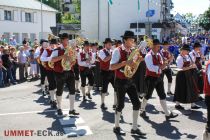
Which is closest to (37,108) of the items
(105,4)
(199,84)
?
(199,84)

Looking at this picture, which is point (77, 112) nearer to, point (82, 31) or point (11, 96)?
point (11, 96)

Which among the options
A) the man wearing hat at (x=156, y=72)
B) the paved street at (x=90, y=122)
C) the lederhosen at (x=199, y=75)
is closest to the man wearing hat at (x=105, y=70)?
the paved street at (x=90, y=122)

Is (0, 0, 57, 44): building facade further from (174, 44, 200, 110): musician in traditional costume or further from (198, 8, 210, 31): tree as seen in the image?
(174, 44, 200, 110): musician in traditional costume

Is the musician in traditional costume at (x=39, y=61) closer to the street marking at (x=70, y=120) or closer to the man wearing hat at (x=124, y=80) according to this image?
the street marking at (x=70, y=120)

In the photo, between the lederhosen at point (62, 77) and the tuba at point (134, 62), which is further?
the lederhosen at point (62, 77)

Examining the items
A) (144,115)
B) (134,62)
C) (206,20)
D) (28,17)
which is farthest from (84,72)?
(206,20)

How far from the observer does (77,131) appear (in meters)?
8.35

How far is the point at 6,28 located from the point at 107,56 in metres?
42.8

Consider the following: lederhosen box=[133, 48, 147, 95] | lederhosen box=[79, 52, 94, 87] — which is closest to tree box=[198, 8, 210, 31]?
lederhosen box=[133, 48, 147, 95]

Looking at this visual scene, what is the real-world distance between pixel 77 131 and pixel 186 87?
367cm

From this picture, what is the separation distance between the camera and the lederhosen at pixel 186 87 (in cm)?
1035

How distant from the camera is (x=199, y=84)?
11484mm

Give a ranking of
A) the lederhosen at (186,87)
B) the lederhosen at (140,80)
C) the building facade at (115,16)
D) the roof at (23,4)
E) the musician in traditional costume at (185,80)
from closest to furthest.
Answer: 1. the musician in traditional costume at (185,80)
2. the lederhosen at (186,87)
3. the lederhosen at (140,80)
4. the roof at (23,4)
5. the building facade at (115,16)

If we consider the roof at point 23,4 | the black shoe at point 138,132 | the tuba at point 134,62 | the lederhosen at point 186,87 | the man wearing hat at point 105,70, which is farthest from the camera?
the roof at point 23,4
